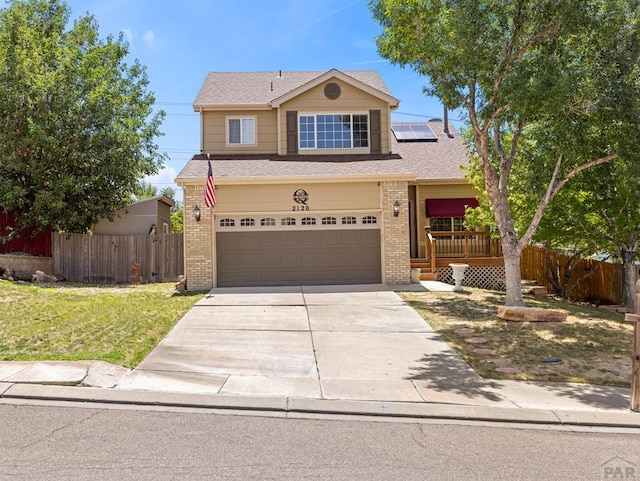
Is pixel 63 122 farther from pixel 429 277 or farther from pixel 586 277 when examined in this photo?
pixel 586 277

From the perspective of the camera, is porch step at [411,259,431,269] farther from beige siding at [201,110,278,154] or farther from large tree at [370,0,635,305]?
beige siding at [201,110,278,154]

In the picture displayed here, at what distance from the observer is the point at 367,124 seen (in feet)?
59.0

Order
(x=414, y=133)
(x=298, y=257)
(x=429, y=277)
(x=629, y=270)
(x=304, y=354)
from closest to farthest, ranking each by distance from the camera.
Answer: (x=304, y=354) < (x=629, y=270) < (x=298, y=257) < (x=429, y=277) < (x=414, y=133)

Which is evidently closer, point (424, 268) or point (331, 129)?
point (424, 268)

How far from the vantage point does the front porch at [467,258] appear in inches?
679

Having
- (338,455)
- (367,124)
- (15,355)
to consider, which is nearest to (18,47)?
(367,124)

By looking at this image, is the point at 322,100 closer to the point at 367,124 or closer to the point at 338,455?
the point at 367,124

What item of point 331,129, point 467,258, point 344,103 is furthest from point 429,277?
point 344,103

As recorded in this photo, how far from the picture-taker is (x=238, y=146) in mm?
18062

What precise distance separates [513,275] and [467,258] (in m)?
5.73

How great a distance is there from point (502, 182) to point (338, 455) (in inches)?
355

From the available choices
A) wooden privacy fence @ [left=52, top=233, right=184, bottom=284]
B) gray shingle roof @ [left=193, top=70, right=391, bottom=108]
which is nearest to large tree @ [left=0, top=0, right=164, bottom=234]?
wooden privacy fence @ [left=52, top=233, right=184, bottom=284]

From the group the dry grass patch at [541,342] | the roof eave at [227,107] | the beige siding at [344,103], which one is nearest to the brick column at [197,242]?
the roof eave at [227,107]

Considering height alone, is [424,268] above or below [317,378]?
above
